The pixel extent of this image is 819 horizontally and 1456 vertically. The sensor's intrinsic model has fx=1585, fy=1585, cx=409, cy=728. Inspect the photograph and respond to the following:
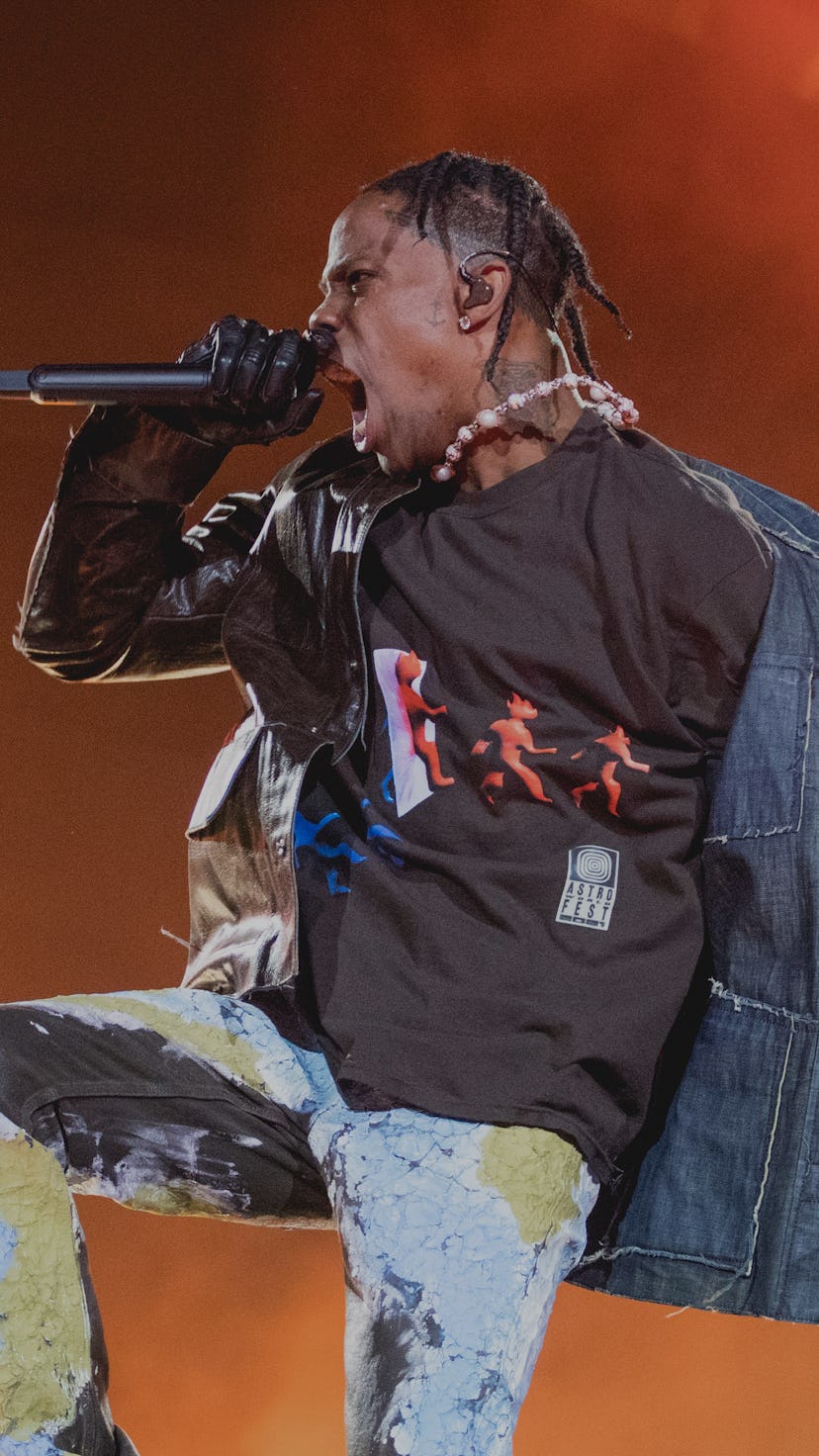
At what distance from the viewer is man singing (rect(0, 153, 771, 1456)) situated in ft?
3.70

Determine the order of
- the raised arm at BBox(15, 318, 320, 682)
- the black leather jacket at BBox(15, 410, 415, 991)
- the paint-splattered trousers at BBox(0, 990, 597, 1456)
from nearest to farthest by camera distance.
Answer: the paint-splattered trousers at BBox(0, 990, 597, 1456) → the black leather jacket at BBox(15, 410, 415, 991) → the raised arm at BBox(15, 318, 320, 682)

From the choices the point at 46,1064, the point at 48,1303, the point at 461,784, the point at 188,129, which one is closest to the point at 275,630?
the point at 461,784

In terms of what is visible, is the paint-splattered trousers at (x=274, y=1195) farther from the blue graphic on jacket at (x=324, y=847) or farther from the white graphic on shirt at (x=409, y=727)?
the white graphic on shirt at (x=409, y=727)

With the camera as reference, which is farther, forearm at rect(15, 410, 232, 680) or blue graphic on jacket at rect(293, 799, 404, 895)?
forearm at rect(15, 410, 232, 680)

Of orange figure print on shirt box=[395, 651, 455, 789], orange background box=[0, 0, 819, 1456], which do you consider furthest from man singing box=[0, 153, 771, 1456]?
orange background box=[0, 0, 819, 1456]

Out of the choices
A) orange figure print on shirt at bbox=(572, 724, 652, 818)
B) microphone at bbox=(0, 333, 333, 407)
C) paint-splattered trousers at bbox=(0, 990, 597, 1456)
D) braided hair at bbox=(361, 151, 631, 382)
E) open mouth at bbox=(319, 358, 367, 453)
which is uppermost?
braided hair at bbox=(361, 151, 631, 382)

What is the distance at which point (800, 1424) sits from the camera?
2375 mm

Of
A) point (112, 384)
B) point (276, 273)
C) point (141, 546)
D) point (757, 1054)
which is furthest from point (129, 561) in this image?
point (276, 273)

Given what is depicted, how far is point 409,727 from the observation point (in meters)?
1.36

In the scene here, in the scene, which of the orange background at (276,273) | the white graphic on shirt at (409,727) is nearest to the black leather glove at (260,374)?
the white graphic on shirt at (409,727)

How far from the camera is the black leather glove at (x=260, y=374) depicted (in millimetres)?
1397

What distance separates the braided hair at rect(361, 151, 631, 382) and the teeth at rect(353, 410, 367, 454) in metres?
0.12

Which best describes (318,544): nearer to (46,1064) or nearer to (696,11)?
(46,1064)

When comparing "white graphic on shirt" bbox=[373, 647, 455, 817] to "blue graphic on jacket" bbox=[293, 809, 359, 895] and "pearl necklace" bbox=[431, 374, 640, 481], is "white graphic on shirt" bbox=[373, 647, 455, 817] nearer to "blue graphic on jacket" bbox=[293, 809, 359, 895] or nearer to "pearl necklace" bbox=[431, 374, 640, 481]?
"blue graphic on jacket" bbox=[293, 809, 359, 895]
